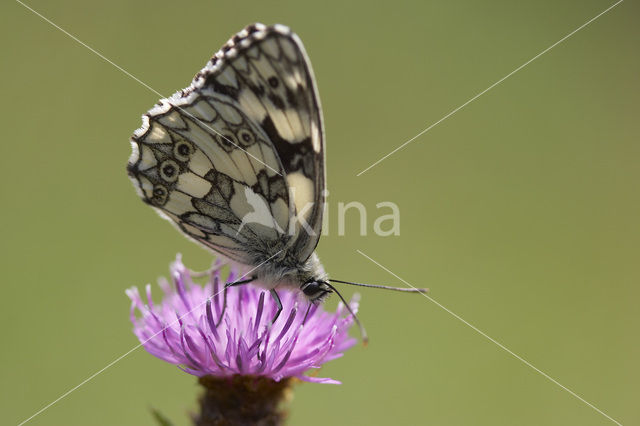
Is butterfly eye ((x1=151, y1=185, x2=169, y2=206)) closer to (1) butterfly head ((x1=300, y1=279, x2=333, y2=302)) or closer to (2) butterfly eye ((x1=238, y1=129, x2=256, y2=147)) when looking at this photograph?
(2) butterfly eye ((x1=238, y1=129, x2=256, y2=147))

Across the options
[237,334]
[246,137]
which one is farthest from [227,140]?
[237,334]

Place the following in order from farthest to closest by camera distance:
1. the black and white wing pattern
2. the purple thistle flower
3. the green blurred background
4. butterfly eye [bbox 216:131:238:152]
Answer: the green blurred background → butterfly eye [bbox 216:131:238:152] → the black and white wing pattern → the purple thistle flower

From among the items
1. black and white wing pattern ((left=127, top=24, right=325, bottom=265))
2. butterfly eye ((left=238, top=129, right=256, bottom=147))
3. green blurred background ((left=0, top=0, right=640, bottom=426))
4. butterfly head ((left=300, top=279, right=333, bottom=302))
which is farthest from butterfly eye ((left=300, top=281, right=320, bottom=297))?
green blurred background ((left=0, top=0, right=640, bottom=426))

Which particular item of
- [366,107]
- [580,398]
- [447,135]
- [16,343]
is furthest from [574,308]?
[16,343]

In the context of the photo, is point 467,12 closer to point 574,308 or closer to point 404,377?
point 574,308

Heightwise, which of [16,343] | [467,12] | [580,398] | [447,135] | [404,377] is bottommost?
[580,398]

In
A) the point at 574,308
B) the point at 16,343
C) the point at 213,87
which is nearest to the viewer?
the point at 213,87

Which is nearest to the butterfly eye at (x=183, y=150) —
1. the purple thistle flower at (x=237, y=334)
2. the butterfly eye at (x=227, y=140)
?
the butterfly eye at (x=227, y=140)
